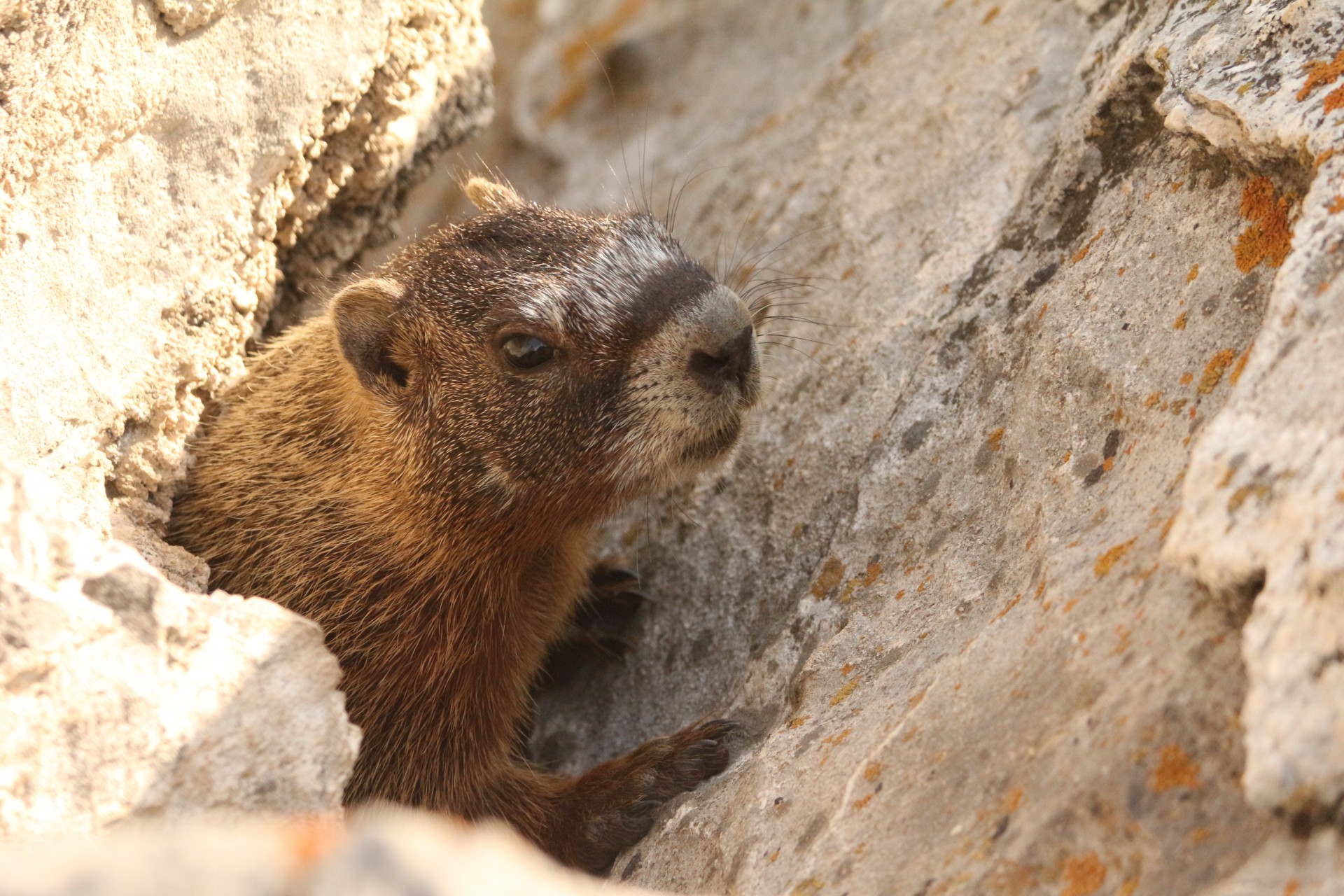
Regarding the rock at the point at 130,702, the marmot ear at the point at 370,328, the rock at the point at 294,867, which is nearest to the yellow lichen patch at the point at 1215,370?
the rock at the point at 294,867

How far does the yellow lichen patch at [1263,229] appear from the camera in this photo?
3652 millimetres

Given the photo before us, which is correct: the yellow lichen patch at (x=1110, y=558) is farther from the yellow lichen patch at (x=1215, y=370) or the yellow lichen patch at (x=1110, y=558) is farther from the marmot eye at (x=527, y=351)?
the marmot eye at (x=527, y=351)

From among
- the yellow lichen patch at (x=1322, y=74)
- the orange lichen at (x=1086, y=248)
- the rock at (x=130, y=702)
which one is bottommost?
the rock at (x=130, y=702)

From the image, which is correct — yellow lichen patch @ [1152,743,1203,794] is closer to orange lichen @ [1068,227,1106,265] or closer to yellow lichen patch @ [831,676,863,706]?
yellow lichen patch @ [831,676,863,706]

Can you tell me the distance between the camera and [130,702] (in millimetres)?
3217

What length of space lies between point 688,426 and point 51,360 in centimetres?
254

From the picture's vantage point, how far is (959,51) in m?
6.50

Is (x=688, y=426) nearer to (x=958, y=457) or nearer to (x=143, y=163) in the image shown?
(x=958, y=457)

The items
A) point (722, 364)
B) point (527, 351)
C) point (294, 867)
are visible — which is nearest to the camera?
point (294, 867)

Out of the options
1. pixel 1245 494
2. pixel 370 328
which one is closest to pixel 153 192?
pixel 370 328

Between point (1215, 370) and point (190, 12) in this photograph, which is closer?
point (1215, 370)

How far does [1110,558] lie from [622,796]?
224cm

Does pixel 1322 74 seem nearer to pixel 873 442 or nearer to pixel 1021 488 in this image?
pixel 1021 488

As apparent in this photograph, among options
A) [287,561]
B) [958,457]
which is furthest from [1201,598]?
[287,561]
